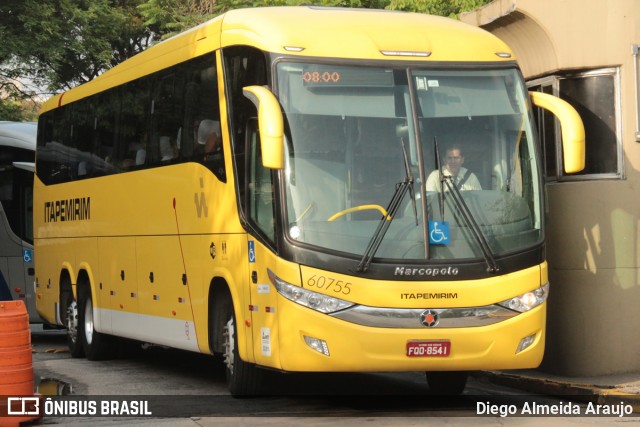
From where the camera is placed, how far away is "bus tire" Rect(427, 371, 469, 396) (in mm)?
14047

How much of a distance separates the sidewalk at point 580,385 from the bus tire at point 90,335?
609cm

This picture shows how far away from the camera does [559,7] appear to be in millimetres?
15266

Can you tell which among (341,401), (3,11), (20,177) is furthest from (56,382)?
(3,11)

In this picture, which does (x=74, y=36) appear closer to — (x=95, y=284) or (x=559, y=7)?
(x=95, y=284)

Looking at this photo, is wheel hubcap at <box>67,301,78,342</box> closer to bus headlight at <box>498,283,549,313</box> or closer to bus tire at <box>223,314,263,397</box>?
bus tire at <box>223,314,263,397</box>

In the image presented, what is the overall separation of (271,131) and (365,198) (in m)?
1.08

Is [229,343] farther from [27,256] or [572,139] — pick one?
[27,256]

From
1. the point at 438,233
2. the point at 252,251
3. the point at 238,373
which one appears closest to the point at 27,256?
the point at 238,373

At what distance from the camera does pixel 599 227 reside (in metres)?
15.0

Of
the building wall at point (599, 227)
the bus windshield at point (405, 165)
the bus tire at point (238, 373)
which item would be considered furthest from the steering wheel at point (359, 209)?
the building wall at point (599, 227)

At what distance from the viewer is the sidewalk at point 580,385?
43.2ft

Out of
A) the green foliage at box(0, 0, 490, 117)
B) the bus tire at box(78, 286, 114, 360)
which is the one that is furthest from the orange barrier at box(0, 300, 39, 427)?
the green foliage at box(0, 0, 490, 117)

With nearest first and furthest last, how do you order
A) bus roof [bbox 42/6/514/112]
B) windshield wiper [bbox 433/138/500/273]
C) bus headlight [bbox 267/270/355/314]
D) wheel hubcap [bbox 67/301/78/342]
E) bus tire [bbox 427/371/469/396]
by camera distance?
bus headlight [bbox 267/270/355/314] < windshield wiper [bbox 433/138/500/273] < bus roof [bbox 42/6/514/112] < bus tire [bbox 427/371/469/396] < wheel hubcap [bbox 67/301/78/342]

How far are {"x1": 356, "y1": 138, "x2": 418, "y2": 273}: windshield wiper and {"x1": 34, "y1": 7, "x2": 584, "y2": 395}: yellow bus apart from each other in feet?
0.05
